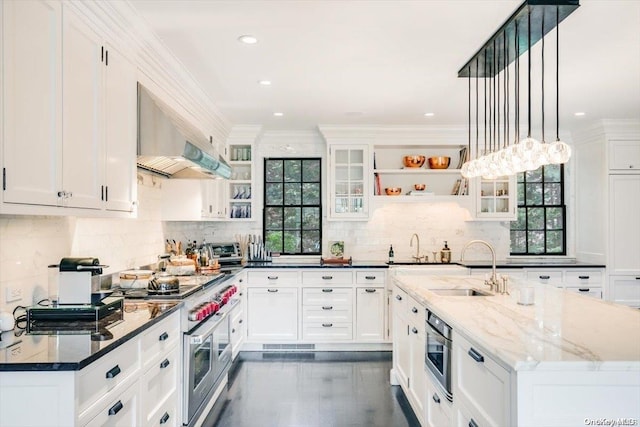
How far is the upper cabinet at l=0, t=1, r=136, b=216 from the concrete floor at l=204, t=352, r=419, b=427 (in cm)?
191

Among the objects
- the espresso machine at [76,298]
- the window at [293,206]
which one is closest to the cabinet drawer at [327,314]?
the window at [293,206]

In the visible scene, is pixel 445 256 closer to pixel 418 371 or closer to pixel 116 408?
pixel 418 371

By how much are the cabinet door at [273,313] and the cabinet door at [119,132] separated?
259 centimetres

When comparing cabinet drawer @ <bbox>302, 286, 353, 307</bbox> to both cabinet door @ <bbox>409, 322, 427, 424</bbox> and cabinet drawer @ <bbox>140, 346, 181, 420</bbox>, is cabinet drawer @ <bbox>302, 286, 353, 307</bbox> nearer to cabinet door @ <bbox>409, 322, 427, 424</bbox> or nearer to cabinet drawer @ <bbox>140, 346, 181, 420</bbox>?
cabinet door @ <bbox>409, 322, 427, 424</bbox>

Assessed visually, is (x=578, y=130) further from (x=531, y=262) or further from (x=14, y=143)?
(x=14, y=143)

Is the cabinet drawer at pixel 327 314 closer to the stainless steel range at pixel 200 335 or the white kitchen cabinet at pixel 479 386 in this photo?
the stainless steel range at pixel 200 335

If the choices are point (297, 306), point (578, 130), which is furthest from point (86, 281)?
point (578, 130)

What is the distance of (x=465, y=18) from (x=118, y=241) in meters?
2.94

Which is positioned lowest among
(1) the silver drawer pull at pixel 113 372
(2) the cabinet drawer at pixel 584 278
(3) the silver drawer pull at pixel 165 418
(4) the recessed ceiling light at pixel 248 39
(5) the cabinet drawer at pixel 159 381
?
(3) the silver drawer pull at pixel 165 418

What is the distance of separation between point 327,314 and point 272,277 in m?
0.78

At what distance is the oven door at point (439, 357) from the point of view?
2340 mm

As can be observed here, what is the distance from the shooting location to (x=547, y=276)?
5.09 m

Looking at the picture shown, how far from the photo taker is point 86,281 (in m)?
2.15

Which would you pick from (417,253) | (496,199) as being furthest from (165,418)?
(496,199)
